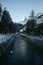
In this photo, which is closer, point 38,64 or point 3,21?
point 38,64

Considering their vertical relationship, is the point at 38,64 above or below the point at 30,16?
above

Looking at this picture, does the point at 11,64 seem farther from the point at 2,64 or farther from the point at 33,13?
the point at 33,13

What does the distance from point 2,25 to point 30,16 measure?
209 ft

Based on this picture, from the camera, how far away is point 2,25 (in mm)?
78062

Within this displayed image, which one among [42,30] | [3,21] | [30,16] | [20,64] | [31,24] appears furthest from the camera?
[30,16]

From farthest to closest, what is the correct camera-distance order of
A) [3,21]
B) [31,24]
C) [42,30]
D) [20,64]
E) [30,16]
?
[30,16]
[31,24]
[3,21]
[42,30]
[20,64]

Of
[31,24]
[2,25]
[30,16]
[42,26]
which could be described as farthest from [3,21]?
[30,16]

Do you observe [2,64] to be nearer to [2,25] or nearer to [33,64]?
[33,64]

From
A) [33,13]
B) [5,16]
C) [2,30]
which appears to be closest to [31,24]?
[5,16]

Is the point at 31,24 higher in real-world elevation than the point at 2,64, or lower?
lower

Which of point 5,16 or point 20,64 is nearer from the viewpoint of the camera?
point 20,64

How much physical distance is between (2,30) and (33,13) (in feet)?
219

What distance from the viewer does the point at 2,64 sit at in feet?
41.0

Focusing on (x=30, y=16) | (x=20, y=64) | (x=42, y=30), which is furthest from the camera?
(x=30, y=16)
